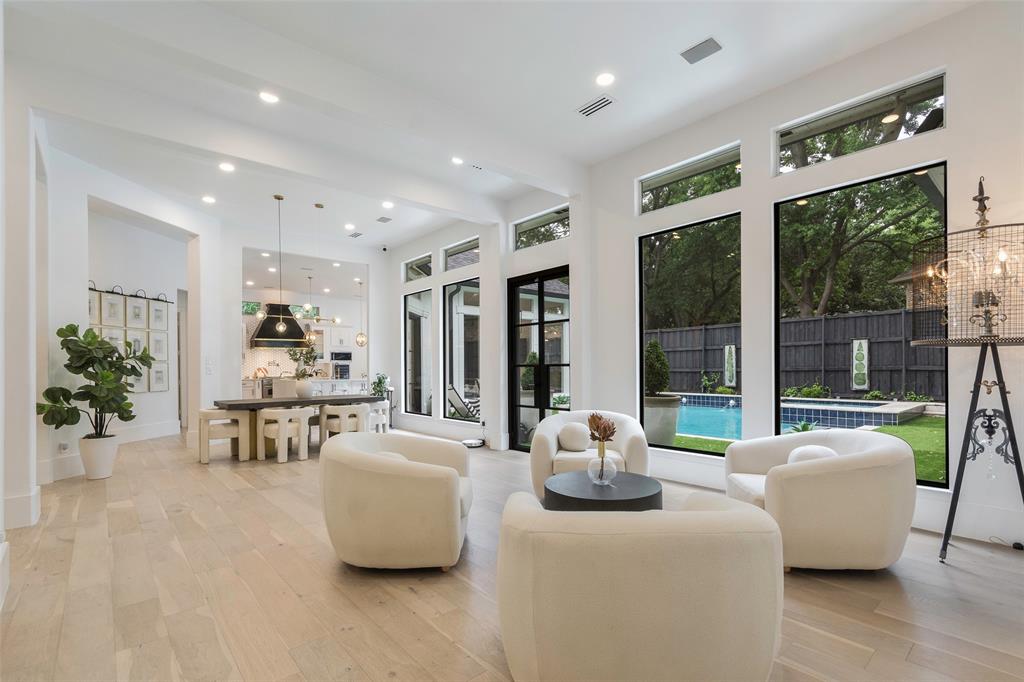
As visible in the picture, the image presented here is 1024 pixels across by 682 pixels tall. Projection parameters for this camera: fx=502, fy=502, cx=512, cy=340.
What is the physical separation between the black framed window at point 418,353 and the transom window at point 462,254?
81 cm

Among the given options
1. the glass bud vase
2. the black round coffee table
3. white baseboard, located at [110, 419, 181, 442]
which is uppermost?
the glass bud vase

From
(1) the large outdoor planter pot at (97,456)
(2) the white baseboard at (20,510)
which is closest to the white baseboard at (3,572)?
(2) the white baseboard at (20,510)

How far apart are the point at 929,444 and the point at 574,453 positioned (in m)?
2.64

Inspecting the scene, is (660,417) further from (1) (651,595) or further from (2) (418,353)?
Answer: (2) (418,353)

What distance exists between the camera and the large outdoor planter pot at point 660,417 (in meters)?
5.32

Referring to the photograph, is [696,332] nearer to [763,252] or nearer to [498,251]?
[763,252]

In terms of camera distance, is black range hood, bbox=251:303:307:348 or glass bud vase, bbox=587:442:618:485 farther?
black range hood, bbox=251:303:307:348

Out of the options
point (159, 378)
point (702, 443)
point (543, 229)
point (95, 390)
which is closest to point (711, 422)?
point (702, 443)

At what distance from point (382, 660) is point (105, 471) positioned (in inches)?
195

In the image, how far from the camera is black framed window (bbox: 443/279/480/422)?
26.2ft

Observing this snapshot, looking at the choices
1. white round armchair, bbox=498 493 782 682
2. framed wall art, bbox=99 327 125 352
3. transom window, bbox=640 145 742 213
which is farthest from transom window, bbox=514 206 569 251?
framed wall art, bbox=99 327 125 352

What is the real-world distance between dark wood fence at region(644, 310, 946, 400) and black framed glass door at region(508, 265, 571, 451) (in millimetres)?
1986

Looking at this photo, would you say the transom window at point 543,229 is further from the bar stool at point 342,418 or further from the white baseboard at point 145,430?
the white baseboard at point 145,430

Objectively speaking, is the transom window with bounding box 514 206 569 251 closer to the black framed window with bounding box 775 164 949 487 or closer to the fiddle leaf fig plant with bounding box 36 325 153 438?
the black framed window with bounding box 775 164 949 487
